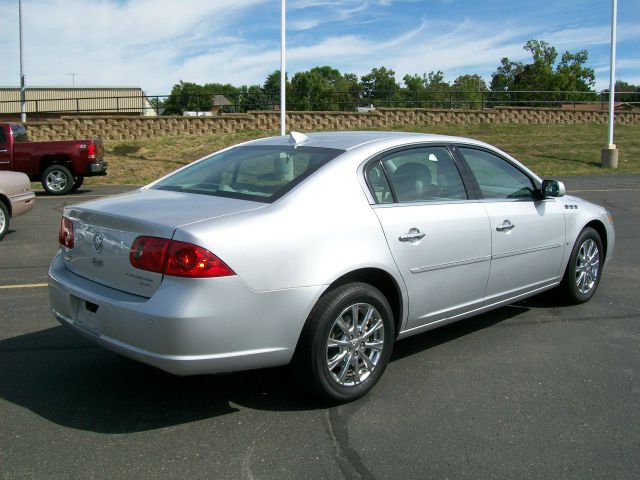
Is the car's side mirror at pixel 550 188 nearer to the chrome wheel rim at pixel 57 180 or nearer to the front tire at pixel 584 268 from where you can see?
the front tire at pixel 584 268

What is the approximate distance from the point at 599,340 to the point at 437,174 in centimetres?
186

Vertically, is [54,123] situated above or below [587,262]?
above

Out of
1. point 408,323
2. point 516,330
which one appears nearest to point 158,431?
point 408,323

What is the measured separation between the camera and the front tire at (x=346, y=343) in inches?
148

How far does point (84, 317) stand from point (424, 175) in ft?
7.90

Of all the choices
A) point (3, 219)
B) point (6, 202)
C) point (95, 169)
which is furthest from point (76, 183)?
point (3, 219)

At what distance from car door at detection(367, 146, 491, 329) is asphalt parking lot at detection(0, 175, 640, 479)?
1.65ft

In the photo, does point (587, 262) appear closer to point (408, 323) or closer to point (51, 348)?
point (408, 323)

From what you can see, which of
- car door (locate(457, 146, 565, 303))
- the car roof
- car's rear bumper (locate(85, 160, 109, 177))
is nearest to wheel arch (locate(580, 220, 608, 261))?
car door (locate(457, 146, 565, 303))

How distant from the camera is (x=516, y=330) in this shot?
Answer: 5449mm

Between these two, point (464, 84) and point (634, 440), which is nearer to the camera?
point (634, 440)

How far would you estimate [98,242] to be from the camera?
390 centimetres

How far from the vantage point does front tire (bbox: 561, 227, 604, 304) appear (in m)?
5.91

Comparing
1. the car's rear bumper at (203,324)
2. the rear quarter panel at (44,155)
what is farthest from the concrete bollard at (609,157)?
the car's rear bumper at (203,324)
